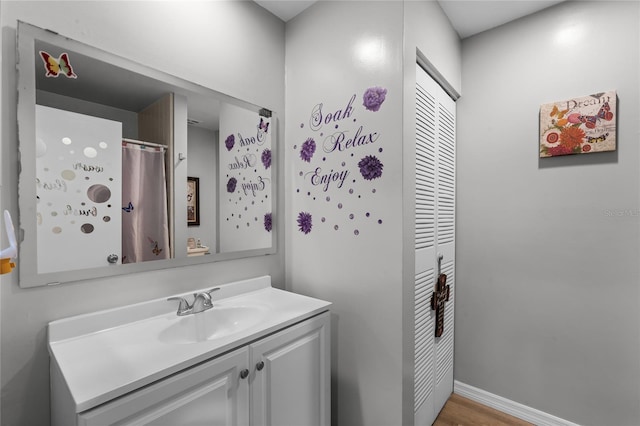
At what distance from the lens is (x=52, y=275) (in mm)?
1037

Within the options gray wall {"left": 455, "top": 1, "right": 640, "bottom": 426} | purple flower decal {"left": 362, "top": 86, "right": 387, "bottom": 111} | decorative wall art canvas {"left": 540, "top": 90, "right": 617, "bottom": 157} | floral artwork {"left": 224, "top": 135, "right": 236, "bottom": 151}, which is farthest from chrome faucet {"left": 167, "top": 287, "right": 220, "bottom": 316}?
decorative wall art canvas {"left": 540, "top": 90, "right": 617, "bottom": 157}

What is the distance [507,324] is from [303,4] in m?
2.32

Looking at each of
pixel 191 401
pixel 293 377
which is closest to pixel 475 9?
pixel 293 377

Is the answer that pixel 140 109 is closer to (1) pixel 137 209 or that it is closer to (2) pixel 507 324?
(1) pixel 137 209

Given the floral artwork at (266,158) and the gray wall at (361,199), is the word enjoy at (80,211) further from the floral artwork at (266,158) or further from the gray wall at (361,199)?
the gray wall at (361,199)

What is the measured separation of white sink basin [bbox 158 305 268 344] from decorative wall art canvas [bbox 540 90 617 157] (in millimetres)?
1849

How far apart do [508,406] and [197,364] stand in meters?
2.01

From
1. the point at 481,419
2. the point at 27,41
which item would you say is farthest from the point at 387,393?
the point at 27,41

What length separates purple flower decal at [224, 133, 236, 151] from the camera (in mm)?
1592

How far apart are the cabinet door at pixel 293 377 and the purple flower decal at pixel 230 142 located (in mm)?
981

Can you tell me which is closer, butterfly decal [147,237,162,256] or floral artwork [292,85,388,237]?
butterfly decal [147,237,162,256]

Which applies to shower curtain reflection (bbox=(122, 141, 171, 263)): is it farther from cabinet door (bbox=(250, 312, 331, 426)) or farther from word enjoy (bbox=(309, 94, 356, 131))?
word enjoy (bbox=(309, 94, 356, 131))

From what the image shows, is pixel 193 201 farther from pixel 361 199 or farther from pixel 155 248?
pixel 361 199

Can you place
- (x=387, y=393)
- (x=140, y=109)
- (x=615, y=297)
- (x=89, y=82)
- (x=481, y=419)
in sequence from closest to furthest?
(x=89, y=82)
(x=140, y=109)
(x=387, y=393)
(x=615, y=297)
(x=481, y=419)
